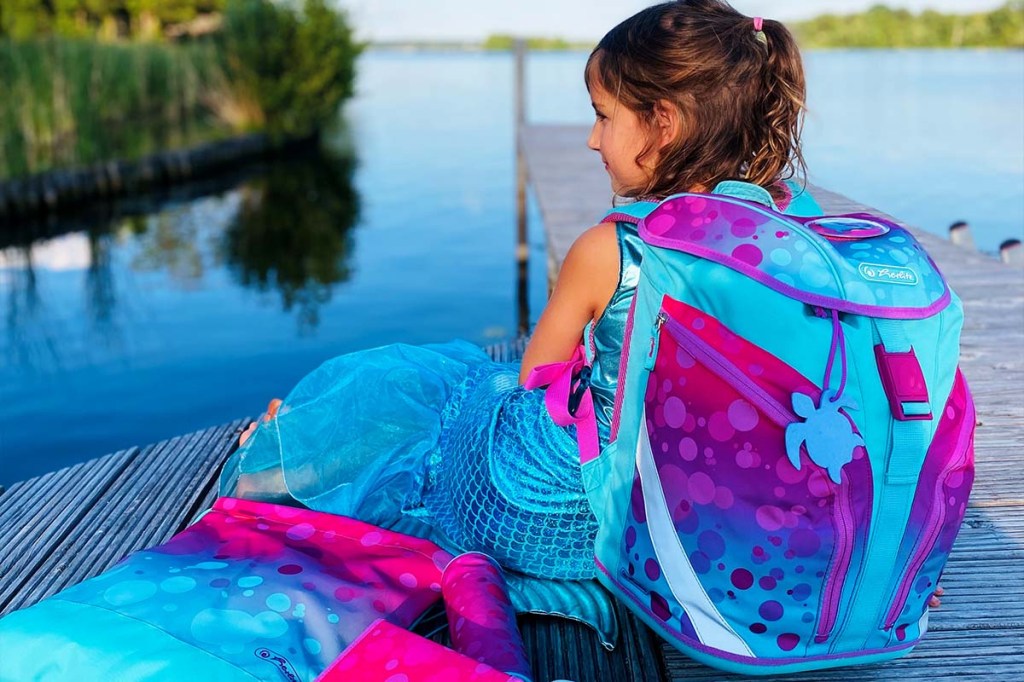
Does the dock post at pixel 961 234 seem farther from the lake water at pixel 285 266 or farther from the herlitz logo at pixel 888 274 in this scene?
the herlitz logo at pixel 888 274

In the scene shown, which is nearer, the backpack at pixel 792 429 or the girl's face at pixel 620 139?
the backpack at pixel 792 429

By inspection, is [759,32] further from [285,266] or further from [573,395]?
[285,266]

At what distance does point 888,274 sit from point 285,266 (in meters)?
9.07

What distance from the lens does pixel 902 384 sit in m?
1.39

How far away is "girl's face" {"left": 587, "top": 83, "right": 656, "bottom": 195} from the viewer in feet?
5.74

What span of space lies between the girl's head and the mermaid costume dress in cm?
15

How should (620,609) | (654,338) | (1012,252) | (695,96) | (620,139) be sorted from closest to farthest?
1. (654,338)
2. (695,96)
3. (620,139)
4. (620,609)
5. (1012,252)

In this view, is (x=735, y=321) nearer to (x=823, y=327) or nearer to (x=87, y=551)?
(x=823, y=327)

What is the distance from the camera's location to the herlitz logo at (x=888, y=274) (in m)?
1.39

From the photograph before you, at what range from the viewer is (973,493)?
239cm

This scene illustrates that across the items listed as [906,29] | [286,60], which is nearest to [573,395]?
[286,60]

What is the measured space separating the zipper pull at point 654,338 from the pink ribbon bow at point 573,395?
28cm

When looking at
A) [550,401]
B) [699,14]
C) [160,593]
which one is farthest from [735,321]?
[160,593]

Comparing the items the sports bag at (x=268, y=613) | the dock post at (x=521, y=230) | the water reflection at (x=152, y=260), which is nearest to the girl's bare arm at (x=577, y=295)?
the sports bag at (x=268, y=613)
